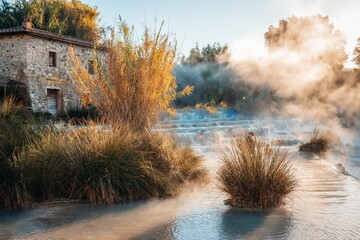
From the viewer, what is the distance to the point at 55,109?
→ 22.1 m

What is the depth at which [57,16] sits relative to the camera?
28.0 m

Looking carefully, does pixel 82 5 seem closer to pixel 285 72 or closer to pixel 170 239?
pixel 285 72

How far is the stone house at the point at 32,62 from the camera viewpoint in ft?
65.8

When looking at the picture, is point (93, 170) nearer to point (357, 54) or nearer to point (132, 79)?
point (132, 79)

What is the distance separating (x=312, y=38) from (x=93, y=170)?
27379 mm

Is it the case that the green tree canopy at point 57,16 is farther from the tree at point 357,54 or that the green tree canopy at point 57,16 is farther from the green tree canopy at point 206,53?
the tree at point 357,54

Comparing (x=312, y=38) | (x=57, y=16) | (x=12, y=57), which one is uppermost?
(x=57, y=16)

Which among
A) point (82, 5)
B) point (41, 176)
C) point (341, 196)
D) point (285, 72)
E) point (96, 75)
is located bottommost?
point (341, 196)

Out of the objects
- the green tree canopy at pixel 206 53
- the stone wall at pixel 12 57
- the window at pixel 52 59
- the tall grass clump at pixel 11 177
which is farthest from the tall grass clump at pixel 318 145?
the green tree canopy at pixel 206 53

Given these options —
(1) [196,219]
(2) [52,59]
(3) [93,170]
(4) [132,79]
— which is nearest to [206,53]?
(2) [52,59]

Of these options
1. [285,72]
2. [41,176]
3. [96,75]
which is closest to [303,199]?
[41,176]

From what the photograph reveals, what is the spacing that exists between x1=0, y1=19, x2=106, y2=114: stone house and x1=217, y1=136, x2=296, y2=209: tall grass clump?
643 inches

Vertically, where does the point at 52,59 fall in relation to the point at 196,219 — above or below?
above

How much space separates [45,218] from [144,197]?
3.95 feet
